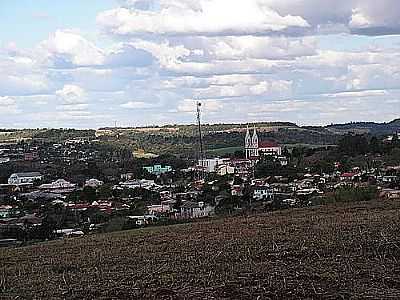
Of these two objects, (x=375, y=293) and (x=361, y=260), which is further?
(x=361, y=260)

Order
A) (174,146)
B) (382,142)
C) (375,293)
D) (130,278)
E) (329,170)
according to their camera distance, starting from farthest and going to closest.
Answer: (174,146), (382,142), (329,170), (130,278), (375,293)

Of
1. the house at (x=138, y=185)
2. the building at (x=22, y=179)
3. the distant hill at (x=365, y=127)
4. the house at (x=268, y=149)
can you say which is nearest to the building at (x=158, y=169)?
the house at (x=138, y=185)

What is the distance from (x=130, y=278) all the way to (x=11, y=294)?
1.78 metres

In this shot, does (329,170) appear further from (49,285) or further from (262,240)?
(49,285)

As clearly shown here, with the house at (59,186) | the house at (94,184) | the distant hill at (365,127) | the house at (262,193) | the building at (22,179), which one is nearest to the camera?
the house at (262,193)

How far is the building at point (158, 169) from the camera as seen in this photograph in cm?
7114

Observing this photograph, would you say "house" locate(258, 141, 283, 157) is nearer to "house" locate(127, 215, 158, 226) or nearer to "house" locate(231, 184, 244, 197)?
"house" locate(231, 184, 244, 197)

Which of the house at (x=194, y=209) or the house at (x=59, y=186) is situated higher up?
the house at (x=194, y=209)

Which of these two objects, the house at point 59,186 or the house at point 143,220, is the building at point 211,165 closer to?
the house at point 59,186

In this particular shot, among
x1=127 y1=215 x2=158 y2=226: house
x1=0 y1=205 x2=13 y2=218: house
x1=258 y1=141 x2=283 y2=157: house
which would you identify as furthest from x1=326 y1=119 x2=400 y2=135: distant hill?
x1=127 y1=215 x2=158 y2=226: house

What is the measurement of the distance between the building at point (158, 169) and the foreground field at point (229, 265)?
54267mm

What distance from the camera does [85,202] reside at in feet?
158

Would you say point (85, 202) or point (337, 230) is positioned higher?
point (337, 230)

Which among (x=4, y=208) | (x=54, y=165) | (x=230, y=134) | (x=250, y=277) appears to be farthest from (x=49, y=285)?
(x=230, y=134)
